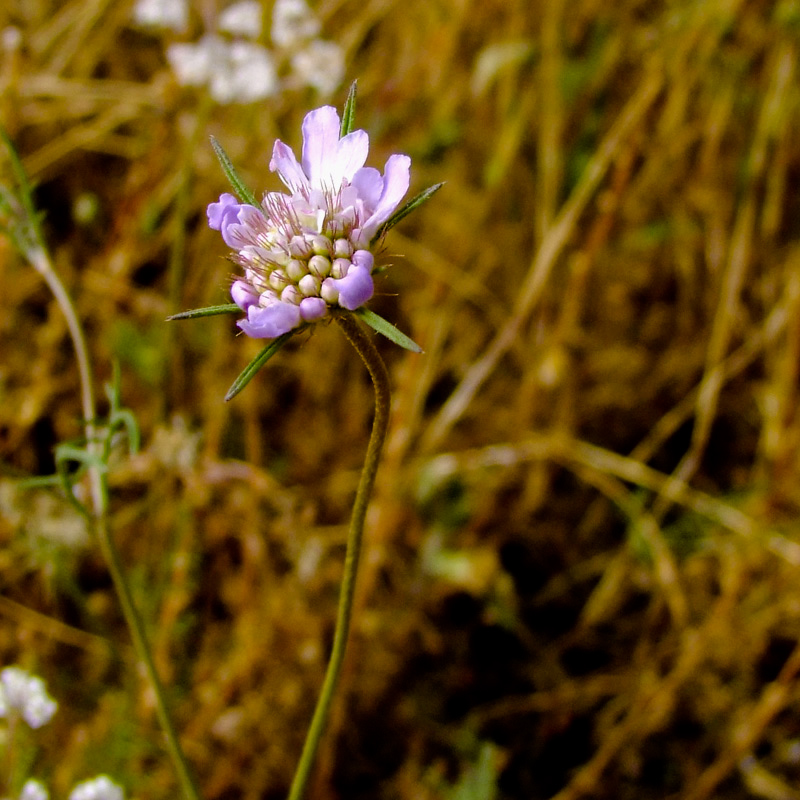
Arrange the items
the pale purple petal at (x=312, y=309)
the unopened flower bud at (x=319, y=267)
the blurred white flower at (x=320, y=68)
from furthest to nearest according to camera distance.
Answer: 1. the blurred white flower at (x=320, y=68)
2. the unopened flower bud at (x=319, y=267)
3. the pale purple petal at (x=312, y=309)

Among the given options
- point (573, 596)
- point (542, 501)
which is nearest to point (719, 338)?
point (542, 501)

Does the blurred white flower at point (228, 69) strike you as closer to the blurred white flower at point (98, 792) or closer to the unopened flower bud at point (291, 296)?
the unopened flower bud at point (291, 296)

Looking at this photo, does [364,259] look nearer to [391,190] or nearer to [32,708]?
[391,190]

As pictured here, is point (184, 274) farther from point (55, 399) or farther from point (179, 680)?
point (179, 680)

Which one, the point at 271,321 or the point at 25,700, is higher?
the point at 271,321

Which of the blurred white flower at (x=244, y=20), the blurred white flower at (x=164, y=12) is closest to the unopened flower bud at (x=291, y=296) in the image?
the blurred white flower at (x=244, y=20)

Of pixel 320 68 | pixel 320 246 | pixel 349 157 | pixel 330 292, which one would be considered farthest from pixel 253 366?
pixel 320 68
